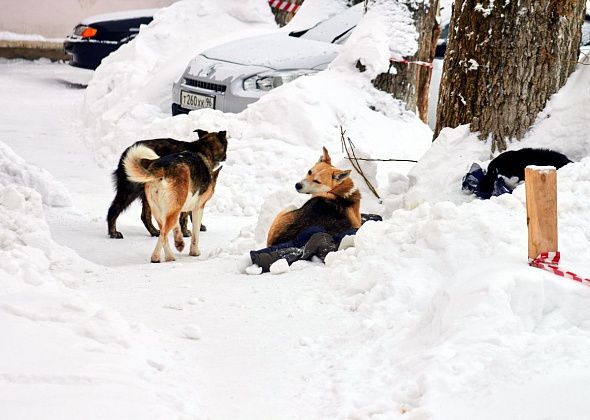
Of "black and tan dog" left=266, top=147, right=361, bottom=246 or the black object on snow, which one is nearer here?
the black object on snow

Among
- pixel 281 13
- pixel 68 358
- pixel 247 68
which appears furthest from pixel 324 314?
pixel 281 13

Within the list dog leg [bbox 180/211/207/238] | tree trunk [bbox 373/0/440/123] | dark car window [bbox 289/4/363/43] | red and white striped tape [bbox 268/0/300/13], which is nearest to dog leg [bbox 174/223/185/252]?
dog leg [bbox 180/211/207/238]

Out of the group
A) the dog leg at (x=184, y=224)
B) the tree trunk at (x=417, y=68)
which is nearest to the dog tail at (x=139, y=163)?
the dog leg at (x=184, y=224)

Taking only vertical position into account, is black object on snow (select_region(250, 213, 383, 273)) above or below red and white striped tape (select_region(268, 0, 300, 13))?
above

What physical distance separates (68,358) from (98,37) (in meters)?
14.9

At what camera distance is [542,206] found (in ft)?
13.7

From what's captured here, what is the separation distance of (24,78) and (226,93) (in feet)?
30.3

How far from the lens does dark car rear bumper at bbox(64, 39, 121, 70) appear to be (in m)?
17.6

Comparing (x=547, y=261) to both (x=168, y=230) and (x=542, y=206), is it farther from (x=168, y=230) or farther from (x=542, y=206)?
(x=168, y=230)

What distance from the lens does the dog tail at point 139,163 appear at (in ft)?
21.9

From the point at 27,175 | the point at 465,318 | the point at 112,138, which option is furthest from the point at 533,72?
the point at 112,138

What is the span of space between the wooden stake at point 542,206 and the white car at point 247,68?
697 cm

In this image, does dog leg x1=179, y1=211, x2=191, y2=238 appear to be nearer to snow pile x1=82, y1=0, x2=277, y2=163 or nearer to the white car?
the white car

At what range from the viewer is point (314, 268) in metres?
5.65
